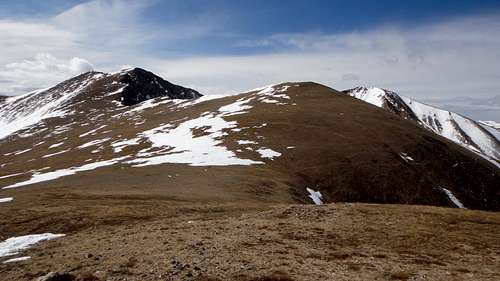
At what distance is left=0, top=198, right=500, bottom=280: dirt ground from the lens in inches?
821

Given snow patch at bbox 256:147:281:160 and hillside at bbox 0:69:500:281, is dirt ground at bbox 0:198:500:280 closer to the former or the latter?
hillside at bbox 0:69:500:281

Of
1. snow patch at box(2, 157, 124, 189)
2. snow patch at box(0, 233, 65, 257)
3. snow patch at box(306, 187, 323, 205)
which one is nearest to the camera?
snow patch at box(0, 233, 65, 257)

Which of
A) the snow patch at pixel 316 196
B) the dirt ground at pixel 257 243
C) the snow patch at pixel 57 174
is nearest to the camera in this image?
the dirt ground at pixel 257 243

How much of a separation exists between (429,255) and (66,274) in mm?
19168

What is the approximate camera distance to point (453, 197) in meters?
86.4

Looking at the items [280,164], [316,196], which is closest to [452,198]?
[316,196]

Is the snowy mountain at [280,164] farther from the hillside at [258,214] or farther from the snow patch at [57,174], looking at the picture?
the hillside at [258,214]

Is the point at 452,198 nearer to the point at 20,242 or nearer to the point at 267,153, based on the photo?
the point at 267,153

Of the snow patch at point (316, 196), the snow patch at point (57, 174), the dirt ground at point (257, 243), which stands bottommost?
the snow patch at point (316, 196)

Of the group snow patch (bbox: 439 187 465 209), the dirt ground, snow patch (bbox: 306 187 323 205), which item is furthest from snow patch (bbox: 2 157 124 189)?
snow patch (bbox: 439 187 465 209)

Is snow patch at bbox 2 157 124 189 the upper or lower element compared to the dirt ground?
lower

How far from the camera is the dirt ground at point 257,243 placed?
Result: 68.4ft

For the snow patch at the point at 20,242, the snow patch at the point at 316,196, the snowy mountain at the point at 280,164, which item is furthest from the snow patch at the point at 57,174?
the snow patch at the point at 20,242

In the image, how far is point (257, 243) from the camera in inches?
1008
